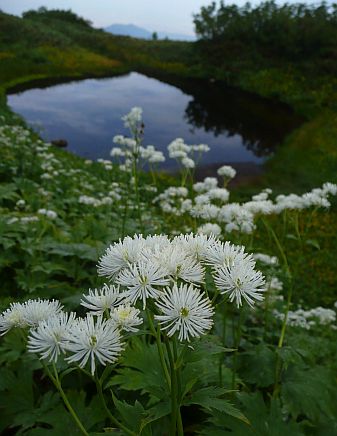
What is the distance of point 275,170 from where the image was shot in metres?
17.1

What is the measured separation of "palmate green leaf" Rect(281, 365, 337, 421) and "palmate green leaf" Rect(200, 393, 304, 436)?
0.45 metres

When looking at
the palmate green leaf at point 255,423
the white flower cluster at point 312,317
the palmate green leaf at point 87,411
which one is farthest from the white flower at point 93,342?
the white flower cluster at point 312,317

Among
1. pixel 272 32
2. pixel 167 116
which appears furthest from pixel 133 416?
pixel 272 32

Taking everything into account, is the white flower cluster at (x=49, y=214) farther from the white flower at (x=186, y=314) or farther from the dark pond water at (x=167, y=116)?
the dark pond water at (x=167, y=116)

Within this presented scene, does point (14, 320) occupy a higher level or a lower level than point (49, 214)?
higher

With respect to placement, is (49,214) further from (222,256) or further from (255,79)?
(255,79)

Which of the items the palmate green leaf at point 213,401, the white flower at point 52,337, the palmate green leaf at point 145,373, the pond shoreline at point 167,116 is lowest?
the pond shoreline at point 167,116

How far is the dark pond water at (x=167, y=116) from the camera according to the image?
65.4 feet

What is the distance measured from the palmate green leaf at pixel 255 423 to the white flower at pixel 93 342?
2.21 ft

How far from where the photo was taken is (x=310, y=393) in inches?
96.3

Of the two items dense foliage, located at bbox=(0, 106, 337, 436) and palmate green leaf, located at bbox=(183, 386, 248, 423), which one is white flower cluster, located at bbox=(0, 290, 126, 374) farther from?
palmate green leaf, located at bbox=(183, 386, 248, 423)

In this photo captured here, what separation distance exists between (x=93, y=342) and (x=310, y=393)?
171cm

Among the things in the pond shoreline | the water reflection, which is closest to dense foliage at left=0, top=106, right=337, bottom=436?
the pond shoreline

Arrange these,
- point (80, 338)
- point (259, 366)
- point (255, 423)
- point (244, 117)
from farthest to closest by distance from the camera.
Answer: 1. point (244, 117)
2. point (259, 366)
3. point (255, 423)
4. point (80, 338)
